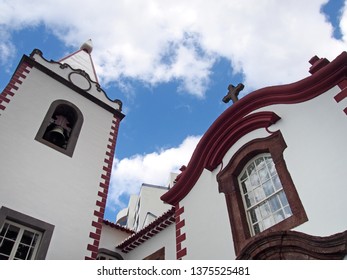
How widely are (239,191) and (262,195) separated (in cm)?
62

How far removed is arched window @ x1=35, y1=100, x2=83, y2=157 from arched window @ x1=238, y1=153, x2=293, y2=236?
544cm

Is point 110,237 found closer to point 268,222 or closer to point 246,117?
point 246,117

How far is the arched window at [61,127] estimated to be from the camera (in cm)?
936

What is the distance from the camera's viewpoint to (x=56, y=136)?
384 inches

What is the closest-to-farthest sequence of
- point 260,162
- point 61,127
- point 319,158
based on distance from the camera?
point 319,158
point 260,162
point 61,127

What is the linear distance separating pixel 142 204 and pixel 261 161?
13.0 meters

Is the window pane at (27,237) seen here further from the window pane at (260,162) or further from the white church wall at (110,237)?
the window pane at (260,162)

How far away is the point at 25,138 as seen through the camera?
8594 mm

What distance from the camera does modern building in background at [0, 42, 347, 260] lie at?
509 centimetres

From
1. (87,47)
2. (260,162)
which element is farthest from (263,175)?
(87,47)

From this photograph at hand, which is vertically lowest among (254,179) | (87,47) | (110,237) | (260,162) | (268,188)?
(268,188)

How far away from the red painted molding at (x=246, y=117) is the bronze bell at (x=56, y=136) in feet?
12.5

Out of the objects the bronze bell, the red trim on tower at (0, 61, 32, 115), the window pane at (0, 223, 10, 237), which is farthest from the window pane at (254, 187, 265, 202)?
the red trim on tower at (0, 61, 32, 115)
